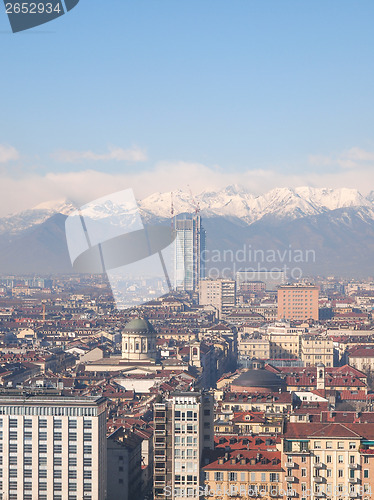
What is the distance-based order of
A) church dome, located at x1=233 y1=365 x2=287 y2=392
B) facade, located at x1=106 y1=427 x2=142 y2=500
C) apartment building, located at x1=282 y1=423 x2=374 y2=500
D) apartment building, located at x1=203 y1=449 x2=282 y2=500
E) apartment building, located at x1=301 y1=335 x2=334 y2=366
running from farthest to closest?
apartment building, located at x1=301 y1=335 x2=334 y2=366 < church dome, located at x1=233 y1=365 x2=287 y2=392 < facade, located at x1=106 y1=427 x2=142 y2=500 < apartment building, located at x1=203 y1=449 x2=282 y2=500 < apartment building, located at x1=282 y1=423 x2=374 y2=500

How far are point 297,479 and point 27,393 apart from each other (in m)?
8.09

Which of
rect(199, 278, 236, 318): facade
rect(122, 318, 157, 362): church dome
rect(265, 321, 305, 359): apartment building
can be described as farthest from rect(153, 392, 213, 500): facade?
rect(199, 278, 236, 318): facade

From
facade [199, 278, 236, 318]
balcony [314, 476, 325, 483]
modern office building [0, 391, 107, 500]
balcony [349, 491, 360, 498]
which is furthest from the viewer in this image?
facade [199, 278, 236, 318]

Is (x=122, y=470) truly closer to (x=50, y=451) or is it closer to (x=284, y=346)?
(x=50, y=451)

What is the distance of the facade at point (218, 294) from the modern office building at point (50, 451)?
102 m

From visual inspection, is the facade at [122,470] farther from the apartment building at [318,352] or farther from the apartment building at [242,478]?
the apartment building at [318,352]

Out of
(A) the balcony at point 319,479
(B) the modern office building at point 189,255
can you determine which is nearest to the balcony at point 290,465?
(A) the balcony at point 319,479

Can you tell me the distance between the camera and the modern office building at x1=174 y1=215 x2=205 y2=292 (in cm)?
17475

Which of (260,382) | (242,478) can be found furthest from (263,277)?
(242,478)

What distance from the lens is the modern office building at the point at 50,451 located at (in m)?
33.8

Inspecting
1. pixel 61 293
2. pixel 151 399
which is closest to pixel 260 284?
pixel 61 293

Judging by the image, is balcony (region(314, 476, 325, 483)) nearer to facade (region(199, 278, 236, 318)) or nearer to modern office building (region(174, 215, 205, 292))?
facade (region(199, 278, 236, 318))

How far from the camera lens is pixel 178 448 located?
32.7 m

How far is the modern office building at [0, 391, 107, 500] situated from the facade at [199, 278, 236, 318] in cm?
10184
